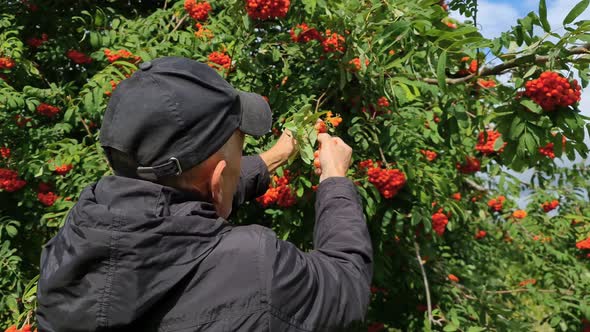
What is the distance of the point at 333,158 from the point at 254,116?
354 millimetres

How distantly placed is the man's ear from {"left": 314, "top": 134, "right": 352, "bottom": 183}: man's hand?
13.7 inches

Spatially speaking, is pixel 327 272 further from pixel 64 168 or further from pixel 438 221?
pixel 64 168

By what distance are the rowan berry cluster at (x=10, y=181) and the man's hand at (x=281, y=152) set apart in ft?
7.30

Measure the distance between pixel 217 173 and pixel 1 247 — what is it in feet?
9.53

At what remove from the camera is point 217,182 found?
4.33 ft

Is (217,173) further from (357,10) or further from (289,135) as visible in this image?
(357,10)

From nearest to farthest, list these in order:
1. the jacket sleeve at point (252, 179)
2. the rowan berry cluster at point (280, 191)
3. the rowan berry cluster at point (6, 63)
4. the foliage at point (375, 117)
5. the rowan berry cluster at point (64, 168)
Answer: the jacket sleeve at point (252, 179) → the foliage at point (375, 117) → the rowan berry cluster at point (280, 191) → the rowan berry cluster at point (64, 168) → the rowan berry cluster at point (6, 63)

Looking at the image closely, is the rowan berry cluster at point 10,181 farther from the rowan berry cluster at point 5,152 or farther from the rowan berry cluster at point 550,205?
the rowan berry cluster at point 550,205

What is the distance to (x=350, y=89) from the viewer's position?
3002 millimetres

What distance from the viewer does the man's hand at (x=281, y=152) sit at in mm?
2066

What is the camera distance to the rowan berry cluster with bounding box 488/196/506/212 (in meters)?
4.92

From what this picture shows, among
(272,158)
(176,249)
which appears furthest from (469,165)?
(176,249)

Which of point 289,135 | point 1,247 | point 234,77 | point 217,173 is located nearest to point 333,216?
point 217,173

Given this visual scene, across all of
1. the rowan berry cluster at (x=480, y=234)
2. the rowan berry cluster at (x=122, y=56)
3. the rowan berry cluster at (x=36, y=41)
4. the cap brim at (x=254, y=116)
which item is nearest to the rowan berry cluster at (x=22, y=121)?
the rowan berry cluster at (x=36, y=41)
